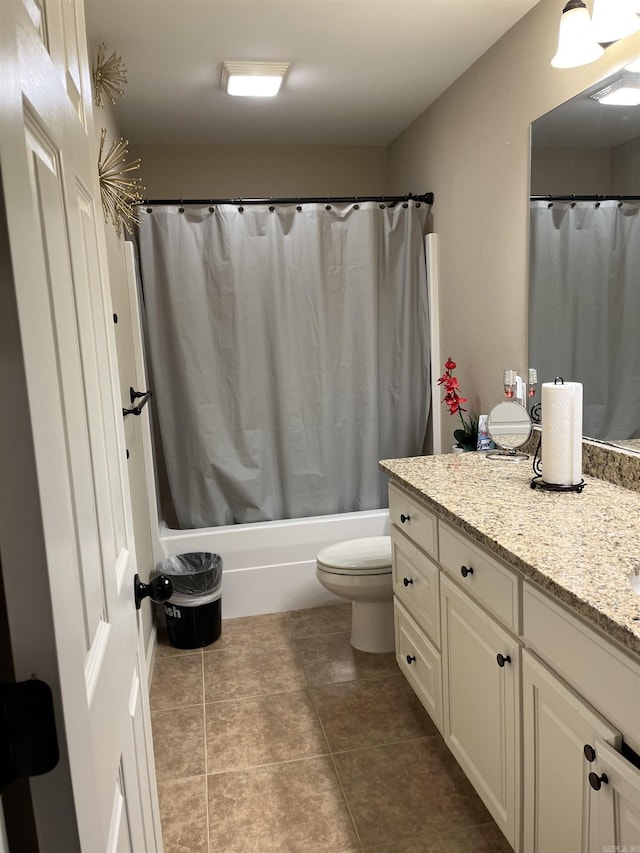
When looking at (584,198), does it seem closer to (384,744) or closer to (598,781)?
(598,781)

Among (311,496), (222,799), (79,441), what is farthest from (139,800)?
(311,496)

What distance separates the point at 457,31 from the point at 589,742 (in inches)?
91.5

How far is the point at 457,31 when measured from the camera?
232cm

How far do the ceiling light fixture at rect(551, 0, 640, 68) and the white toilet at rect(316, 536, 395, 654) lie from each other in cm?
181

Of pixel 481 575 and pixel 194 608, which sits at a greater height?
pixel 481 575

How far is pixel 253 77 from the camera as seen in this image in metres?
2.60

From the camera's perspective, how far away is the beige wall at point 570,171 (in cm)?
192

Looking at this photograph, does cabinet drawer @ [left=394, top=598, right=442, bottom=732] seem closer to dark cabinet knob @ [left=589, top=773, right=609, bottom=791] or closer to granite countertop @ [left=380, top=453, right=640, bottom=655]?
granite countertop @ [left=380, top=453, right=640, bottom=655]

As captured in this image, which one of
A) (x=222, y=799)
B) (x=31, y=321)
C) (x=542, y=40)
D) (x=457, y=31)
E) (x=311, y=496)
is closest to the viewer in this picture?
(x=31, y=321)

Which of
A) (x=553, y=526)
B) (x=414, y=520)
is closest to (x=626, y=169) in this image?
(x=553, y=526)

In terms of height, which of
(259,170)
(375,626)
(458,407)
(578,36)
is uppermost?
(259,170)

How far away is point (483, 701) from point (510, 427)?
100 centimetres

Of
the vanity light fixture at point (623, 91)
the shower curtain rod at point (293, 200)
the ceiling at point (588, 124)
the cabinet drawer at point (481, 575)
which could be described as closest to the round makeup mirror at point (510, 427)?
the cabinet drawer at point (481, 575)

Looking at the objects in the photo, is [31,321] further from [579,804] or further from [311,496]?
[311,496]
